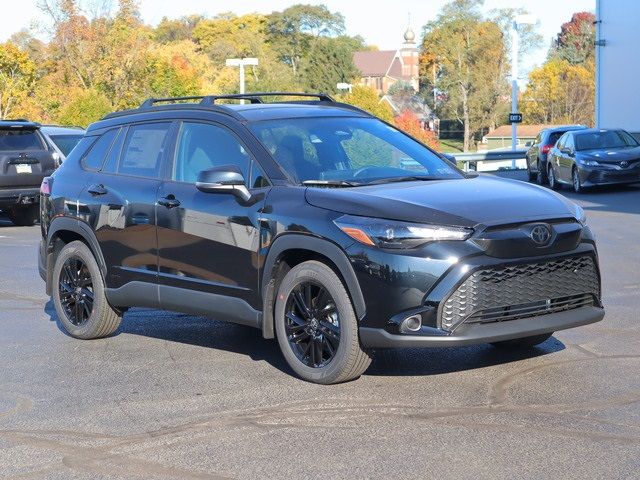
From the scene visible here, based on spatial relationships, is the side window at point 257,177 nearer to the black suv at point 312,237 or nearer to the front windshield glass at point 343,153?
the black suv at point 312,237

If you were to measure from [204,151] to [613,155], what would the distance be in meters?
19.6

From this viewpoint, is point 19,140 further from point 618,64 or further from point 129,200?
point 618,64

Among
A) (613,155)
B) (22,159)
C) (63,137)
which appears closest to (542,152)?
(613,155)

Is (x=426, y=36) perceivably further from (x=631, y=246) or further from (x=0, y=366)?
(x=0, y=366)

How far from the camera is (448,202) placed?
23.1ft

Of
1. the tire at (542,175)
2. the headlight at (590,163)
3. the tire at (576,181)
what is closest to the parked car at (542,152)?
the tire at (542,175)

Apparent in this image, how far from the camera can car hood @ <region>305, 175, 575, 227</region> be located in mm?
6848

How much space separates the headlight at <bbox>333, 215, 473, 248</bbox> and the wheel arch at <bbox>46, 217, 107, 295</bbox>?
2.68m

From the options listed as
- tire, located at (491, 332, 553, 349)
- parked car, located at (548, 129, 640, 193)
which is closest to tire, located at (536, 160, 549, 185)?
parked car, located at (548, 129, 640, 193)

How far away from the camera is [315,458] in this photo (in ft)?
18.5

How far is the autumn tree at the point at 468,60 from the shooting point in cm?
10188

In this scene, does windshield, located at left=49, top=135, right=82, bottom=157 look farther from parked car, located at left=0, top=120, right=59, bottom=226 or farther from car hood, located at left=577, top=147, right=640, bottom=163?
car hood, located at left=577, top=147, right=640, bottom=163

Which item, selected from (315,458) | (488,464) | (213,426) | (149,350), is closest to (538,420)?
(488,464)

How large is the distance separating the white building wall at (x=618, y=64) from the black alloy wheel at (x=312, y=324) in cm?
3379
